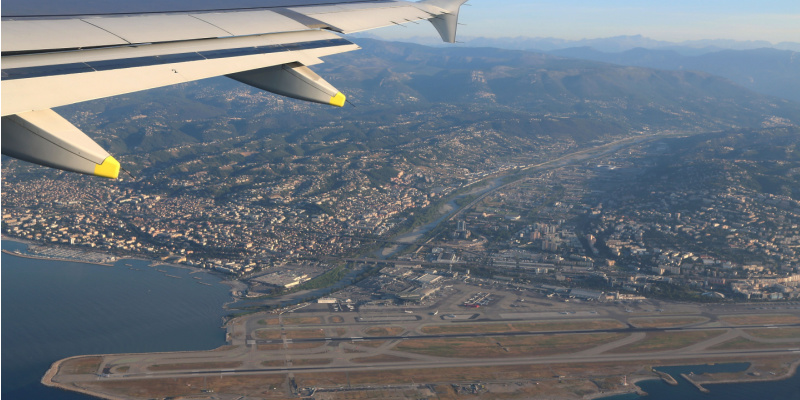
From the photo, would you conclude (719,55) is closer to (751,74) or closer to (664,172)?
(751,74)

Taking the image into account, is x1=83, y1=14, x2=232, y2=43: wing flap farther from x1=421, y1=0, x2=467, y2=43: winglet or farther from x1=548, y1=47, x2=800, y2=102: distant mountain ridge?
x1=548, y1=47, x2=800, y2=102: distant mountain ridge

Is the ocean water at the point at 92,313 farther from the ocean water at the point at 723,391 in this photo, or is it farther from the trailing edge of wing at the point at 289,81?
the trailing edge of wing at the point at 289,81

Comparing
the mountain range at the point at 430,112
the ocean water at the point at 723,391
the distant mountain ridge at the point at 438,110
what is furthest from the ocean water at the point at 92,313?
the distant mountain ridge at the point at 438,110

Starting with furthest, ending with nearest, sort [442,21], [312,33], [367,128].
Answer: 1. [367,128]
2. [442,21]
3. [312,33]

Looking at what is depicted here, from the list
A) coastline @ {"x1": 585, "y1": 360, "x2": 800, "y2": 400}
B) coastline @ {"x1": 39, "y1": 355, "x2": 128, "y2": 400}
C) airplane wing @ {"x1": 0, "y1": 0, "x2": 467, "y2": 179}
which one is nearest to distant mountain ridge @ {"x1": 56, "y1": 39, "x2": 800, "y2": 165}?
Result: coastline @ {"x1": 39, "y1": 355, "x2": 128, "y2": 400}

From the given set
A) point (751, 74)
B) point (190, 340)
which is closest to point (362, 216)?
point (190, 340)

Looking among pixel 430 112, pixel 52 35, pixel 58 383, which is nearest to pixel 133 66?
pixel 52 35
